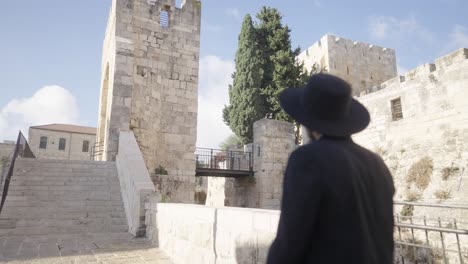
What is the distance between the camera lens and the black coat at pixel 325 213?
1070 mm

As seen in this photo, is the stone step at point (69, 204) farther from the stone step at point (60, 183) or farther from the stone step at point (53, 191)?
the stone step at point (60, 183)

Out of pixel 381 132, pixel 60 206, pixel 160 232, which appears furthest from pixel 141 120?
pixel 381 132

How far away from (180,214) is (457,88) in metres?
11.1

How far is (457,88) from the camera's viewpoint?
10.5 m

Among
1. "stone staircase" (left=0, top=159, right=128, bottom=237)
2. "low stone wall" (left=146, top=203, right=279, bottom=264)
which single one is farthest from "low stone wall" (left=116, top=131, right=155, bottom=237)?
"low stone wall" (left=146, top=203, right=279, bottom=264)

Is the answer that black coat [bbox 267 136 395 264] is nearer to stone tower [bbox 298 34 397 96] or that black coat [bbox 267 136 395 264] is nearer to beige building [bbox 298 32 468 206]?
beige building [bbox 298 32 468 206]

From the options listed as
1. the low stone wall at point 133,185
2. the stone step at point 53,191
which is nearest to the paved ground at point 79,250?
the low stone wall at point 133,185

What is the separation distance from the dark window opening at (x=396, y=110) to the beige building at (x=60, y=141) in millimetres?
32744

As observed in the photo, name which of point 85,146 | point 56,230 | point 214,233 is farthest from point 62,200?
point 85,146

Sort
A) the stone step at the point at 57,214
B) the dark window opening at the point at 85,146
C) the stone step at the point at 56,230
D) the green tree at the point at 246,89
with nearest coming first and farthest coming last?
the stone step at the point at 56,230
the stone step at the point at 57,214
the green tree at the point at 246,89
the dark window opening at the point at 85,146

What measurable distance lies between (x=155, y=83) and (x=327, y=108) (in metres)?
9.93

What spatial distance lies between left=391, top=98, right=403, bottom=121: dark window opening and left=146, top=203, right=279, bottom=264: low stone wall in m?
11.8

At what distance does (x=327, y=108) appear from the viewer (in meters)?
1.25

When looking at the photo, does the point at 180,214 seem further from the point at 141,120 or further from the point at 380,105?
the point at 380,105
